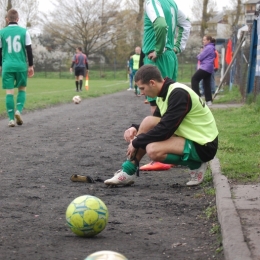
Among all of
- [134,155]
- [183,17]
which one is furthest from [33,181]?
[183,17]

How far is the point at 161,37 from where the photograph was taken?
7.16 m

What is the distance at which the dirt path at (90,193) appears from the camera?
3937mm

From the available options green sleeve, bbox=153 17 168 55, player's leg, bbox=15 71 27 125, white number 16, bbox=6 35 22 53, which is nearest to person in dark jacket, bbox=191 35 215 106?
player's leg, bbox=15 71 27 125

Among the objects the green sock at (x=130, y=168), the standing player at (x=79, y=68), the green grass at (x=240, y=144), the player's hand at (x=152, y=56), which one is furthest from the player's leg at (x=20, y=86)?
the standing player at (x=79, y=68)

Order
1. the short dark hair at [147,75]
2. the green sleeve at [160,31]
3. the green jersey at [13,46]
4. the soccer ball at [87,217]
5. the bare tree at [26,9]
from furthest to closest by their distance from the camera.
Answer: the bare tree at [26,9]
the green jersey at [13,46]
the green sleeve at [160,31]
the short dark hair at [147,75]
the soccer ball at [87,217]

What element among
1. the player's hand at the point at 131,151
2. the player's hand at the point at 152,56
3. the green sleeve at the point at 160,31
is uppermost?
the green sleeve at the point at 160,31

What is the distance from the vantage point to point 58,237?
13.7 ft

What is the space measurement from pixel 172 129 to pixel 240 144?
110 inches

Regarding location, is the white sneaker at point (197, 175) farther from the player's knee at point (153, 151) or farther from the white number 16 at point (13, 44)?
the white number 16 at point (13, 44)

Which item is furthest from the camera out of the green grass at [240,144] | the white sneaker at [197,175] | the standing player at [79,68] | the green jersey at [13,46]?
the standing player at [79,68]

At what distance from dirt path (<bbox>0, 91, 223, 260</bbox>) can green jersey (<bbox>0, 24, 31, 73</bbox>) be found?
2.43 metres

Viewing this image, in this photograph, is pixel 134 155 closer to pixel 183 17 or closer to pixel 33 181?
pixel 33 181

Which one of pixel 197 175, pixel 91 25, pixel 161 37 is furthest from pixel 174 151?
pixel 91 25

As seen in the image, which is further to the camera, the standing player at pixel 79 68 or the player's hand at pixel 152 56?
the standing player at pixel 79 68
